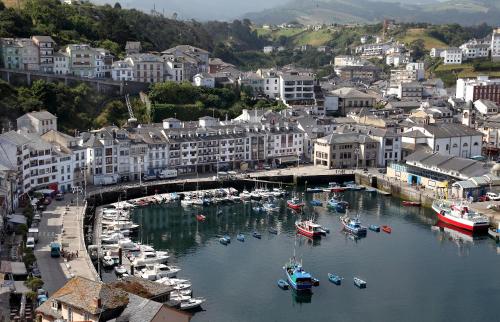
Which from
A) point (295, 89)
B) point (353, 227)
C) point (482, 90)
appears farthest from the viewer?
point (482, 90)

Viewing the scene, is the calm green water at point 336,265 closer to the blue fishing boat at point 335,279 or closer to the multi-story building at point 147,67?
the blue fishing boat at point 335,279

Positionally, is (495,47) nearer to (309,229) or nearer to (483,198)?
(483,198)

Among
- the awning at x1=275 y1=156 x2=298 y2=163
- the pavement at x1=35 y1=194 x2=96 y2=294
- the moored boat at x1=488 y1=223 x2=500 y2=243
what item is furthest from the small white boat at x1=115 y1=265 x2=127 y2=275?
the awning at x1=275 y1=156 x2=298 y2=163

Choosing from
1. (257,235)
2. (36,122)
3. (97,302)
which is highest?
(36,122)

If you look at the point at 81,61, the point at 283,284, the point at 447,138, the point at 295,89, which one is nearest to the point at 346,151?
the point at 447,138

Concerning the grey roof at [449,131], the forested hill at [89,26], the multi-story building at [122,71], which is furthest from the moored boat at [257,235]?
the forested hill at [89,26]

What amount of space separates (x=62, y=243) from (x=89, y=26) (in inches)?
1635

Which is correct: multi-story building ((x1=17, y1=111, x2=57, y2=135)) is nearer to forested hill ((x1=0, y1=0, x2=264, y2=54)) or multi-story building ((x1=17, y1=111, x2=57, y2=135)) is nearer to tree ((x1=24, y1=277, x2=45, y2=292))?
forested hill ((x1=0, y1=0, x2=264, y2=54))

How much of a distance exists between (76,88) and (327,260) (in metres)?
30.5

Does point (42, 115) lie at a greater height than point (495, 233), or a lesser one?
greater

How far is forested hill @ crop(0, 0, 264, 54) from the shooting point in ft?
208

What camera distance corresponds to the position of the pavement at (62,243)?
91.3 feet

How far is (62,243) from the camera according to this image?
32.2 metres

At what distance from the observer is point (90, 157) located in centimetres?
4606
